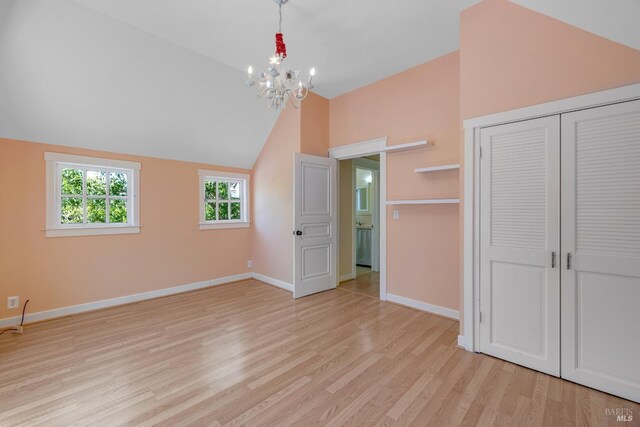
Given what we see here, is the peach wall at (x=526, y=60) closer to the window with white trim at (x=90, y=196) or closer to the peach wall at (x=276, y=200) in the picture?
the peach wall at (x=276, y=200)

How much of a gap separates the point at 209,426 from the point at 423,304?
2693 millimetres

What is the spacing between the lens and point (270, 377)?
2102 millimetres

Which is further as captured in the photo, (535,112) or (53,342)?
(53,342)

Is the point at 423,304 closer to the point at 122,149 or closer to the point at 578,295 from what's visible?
the point at 578,295

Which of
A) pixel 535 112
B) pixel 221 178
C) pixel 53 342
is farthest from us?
pixel 221 178

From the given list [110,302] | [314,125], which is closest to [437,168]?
[314,125]

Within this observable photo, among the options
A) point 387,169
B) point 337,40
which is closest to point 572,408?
point 387,169

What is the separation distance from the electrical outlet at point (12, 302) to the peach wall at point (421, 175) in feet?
14.6

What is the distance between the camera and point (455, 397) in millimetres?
1873

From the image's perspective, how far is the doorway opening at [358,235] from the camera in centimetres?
480

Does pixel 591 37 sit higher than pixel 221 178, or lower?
higher

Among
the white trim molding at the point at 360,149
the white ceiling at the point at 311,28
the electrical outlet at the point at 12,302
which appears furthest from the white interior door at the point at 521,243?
the electrical outlet at the point at 12,302

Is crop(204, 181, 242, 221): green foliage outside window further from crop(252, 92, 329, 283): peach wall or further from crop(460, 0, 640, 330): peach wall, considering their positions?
crop(460, 0, 640, 330): peach wall

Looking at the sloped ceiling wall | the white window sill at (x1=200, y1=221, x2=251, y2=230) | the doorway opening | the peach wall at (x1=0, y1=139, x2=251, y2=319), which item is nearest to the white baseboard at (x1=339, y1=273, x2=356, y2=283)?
the doorway opening
